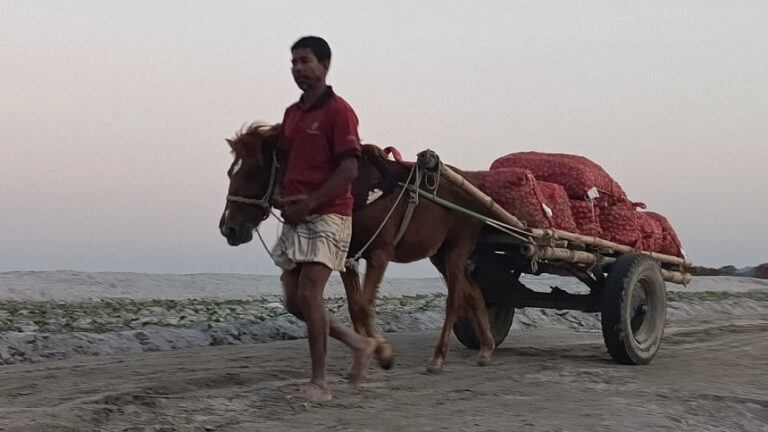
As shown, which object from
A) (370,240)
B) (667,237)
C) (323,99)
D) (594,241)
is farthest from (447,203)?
(667,237)

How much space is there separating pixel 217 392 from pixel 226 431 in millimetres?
1135

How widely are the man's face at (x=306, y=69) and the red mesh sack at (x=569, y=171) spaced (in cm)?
369

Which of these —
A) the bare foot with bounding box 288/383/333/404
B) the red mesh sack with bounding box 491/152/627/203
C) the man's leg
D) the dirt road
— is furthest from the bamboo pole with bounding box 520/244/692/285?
the bare foot with bounding box 288/383/333/404

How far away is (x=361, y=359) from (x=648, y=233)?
440 cm

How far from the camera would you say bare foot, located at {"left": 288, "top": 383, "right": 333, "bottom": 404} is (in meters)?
5.43

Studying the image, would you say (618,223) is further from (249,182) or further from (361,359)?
(249,182)

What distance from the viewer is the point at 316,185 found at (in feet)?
17.6

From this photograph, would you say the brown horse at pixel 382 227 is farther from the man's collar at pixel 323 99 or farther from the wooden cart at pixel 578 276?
the man's collar at pixel 323 99

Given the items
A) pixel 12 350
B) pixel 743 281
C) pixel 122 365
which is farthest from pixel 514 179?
pixel 743 281

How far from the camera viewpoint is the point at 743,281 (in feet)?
94.0

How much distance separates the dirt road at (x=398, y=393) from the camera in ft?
16.5

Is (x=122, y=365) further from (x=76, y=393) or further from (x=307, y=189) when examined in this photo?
(x=307, y=189)

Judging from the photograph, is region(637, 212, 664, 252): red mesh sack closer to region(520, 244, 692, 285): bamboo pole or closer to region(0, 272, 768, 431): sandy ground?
region(520, 244, 692, 285): bamboo pole

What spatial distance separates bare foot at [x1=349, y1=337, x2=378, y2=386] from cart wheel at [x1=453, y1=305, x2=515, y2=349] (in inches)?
129
